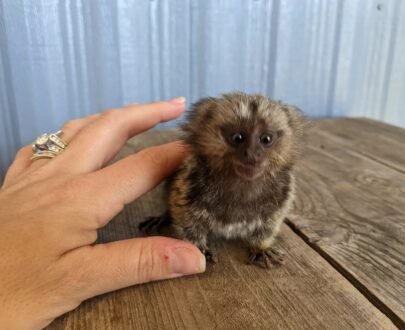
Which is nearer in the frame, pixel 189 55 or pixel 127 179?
pixel 127 179

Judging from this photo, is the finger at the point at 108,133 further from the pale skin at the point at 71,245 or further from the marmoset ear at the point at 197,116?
the marmoset ear at the point at 197,116

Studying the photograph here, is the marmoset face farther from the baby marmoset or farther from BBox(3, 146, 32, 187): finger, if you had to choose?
BBox(3, 146, 32, 187): finger

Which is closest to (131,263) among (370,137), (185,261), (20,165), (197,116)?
(185,261)

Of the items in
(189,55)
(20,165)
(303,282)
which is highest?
(189,55)

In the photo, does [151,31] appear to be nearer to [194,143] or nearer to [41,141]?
[41,141]

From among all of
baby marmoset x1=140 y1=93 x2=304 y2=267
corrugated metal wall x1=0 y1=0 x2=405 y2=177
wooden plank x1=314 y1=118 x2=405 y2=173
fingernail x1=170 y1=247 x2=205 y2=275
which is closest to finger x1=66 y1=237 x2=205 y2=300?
fingernail x1=170 y1=247 x2=205 y2=275

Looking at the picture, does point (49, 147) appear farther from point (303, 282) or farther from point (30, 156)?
point (303, 282)

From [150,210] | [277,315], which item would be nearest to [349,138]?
[150,210]
